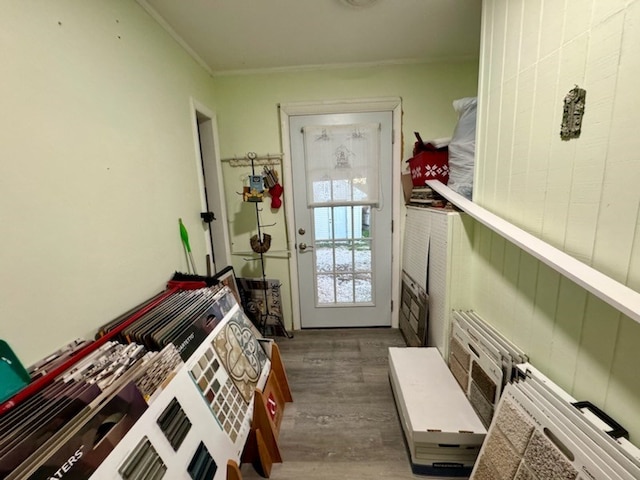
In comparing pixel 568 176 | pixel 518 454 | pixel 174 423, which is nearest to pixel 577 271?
pixel 568 176

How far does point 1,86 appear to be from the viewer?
0.79m

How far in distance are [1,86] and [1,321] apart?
71 centimetres

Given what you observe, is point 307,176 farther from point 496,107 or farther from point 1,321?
point 1,321

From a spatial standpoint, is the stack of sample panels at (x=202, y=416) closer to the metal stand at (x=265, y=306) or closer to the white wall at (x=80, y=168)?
the white wall at (x=80, y=168)

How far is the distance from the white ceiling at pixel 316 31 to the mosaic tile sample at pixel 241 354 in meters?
1.81

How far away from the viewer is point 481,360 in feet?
4.23

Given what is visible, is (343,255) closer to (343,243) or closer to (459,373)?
(343,243)

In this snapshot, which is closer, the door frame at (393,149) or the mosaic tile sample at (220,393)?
the mosaic tile sample at (220,393)

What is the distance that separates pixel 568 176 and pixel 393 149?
1527 millimetres

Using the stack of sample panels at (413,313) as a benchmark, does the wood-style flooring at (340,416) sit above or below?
below

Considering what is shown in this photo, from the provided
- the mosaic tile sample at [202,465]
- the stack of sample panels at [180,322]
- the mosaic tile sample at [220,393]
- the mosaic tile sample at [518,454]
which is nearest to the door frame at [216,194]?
the stack of sample panels at [180,322]

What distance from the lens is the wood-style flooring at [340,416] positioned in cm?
134

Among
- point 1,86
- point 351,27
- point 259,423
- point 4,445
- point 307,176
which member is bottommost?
point 259,423

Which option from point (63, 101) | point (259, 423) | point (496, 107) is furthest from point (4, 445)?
point (496, 107)
